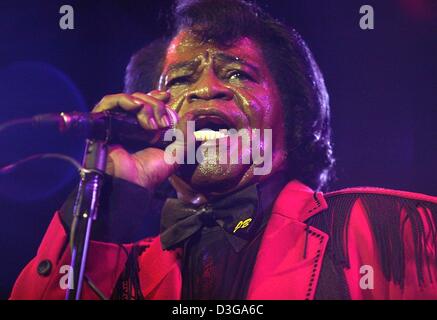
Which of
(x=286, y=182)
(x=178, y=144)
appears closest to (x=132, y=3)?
(x=178, y=144)

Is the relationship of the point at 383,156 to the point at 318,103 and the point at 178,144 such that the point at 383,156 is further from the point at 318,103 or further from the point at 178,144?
the point at 178,144

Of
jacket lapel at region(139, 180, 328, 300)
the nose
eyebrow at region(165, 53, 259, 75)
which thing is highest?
eyebrow at region(165, 53, 259, 75)

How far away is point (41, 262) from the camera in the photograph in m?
1.91

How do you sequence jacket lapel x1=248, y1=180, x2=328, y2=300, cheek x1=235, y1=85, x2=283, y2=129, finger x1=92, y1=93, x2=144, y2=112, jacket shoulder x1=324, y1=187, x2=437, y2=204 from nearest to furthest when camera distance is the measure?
1. finger x1=92, y1=93, x2=144, y2=112
2. jacket lapel x1=248, y1=180, x2=328, y2=300
3. jacket shoulder x1=324, y1=187, x2=437, y2=204
4. cheek x1=235, y1=85, x2=283, y2=129

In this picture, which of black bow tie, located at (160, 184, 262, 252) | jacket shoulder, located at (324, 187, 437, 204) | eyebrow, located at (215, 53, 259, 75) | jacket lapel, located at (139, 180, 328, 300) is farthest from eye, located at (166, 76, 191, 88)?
jacket shoulder, located at (324, 187, 437, 204)

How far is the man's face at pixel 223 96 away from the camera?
2.22m

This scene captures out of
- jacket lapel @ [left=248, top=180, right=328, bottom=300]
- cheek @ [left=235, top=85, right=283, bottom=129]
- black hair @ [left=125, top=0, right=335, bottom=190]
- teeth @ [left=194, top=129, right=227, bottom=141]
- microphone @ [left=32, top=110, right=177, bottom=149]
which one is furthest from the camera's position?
black hair @ [left=125, top=0, right=335, bottom=190]

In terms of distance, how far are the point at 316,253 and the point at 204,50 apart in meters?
1.05

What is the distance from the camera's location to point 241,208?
2.18 metres

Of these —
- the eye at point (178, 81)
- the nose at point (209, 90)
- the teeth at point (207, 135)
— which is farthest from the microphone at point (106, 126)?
the eye at point (178, 81)

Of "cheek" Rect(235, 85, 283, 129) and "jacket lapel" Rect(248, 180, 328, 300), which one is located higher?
"cheek" Rect(235, 85, 283, 129)

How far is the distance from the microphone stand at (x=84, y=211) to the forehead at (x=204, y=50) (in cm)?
93

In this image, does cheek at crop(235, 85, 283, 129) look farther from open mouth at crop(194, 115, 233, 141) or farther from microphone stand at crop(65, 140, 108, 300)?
microphone stand at crop(65, 140, 108, 300)

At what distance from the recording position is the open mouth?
7.11 ft
